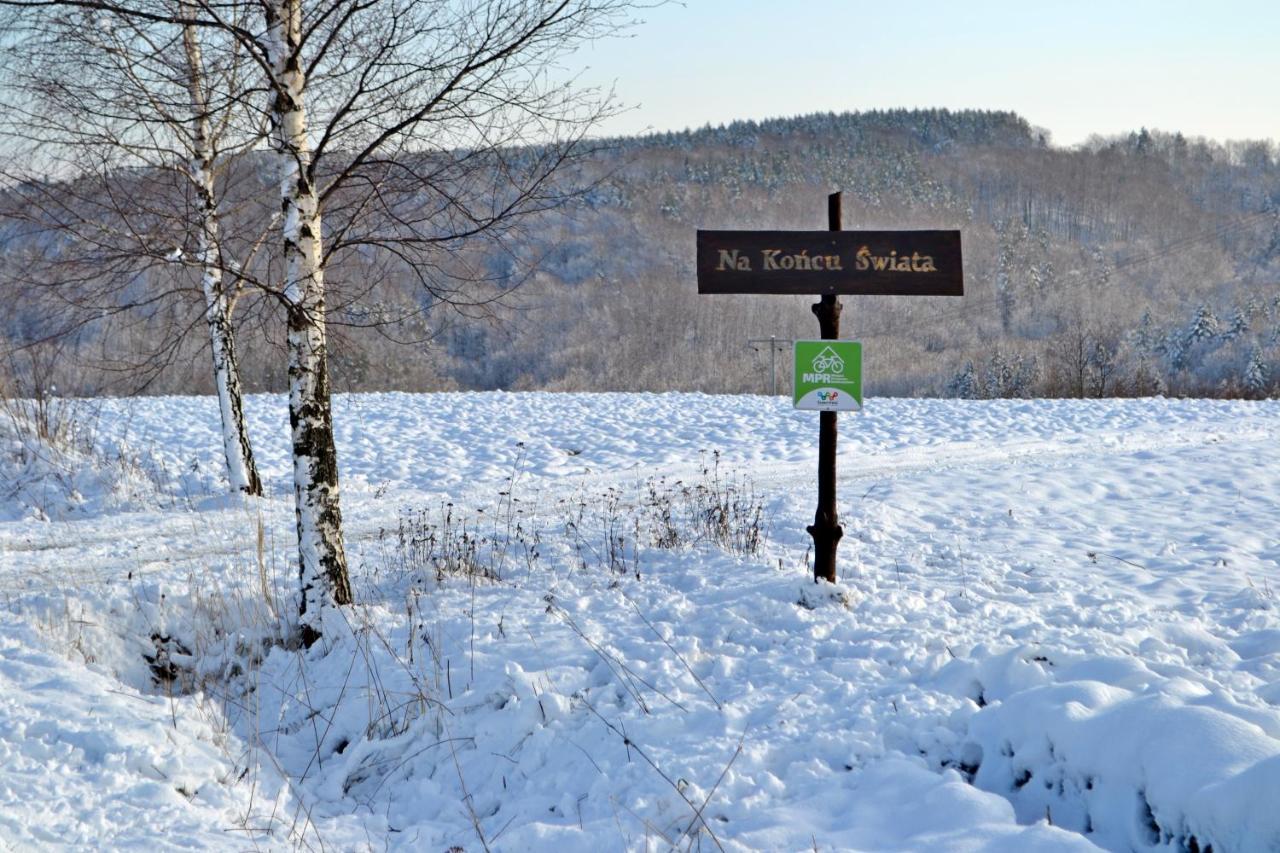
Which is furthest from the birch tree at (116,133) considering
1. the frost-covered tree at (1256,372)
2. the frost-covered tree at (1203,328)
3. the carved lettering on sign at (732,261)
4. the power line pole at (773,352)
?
the frost-covered tree at (1203,328)

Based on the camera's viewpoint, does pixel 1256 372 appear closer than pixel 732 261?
No

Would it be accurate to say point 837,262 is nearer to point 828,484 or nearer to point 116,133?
point 828,484

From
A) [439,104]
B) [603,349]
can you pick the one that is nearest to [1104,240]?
[603,349]

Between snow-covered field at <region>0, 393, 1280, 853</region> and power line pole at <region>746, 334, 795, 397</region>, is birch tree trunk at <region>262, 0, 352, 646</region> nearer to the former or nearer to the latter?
snow-covered field at <region>0, 393, 1280, 853</region>

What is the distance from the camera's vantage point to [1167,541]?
7.85 metres

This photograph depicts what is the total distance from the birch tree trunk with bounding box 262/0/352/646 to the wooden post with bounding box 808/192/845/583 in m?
3.50

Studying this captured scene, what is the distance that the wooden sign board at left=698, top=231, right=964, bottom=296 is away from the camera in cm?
615

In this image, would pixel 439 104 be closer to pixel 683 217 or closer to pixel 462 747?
pixel 462 747

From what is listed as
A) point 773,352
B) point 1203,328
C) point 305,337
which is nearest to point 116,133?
point 305,337

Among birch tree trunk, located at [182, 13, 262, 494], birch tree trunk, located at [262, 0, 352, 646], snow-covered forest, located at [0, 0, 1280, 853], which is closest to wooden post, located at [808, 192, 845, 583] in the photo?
snow-covered forest, located at [0, 0, 1280, 853]

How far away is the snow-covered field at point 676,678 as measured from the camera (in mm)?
3561

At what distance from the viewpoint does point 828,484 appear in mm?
6453

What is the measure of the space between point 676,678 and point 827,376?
8.31ft

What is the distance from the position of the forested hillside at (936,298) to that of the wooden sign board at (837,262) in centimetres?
760
